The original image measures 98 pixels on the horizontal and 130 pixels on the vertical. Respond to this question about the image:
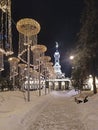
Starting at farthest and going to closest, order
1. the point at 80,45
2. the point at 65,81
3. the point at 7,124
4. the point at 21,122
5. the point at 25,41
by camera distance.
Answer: the point at 65,81 → the point at 80,45 → the point at 25,41 → the point at 21,122 → the point at 7,124

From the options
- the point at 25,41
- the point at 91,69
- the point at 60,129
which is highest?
the point at 25,41

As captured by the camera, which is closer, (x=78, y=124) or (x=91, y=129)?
(x=91, y=129)

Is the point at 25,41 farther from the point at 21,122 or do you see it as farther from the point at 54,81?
the point at 54,81

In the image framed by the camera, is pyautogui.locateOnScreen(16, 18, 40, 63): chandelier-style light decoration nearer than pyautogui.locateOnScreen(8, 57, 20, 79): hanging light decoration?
Yes

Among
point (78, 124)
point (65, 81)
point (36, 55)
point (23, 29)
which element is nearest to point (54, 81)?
point (65, 81)

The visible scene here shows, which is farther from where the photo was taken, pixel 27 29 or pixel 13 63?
pixel 13 63

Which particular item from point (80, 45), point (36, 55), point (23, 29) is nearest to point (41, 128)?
point (23, 29)

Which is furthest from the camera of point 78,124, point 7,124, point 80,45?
point 80,45

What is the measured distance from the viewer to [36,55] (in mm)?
41906

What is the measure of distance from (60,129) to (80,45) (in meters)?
21.3

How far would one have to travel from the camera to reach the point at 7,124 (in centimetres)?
1142

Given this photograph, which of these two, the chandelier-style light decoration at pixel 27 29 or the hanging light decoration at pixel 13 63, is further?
the hanging light decoration at pixel 13 63

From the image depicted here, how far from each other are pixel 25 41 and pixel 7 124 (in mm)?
17259

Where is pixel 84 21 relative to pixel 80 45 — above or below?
above
